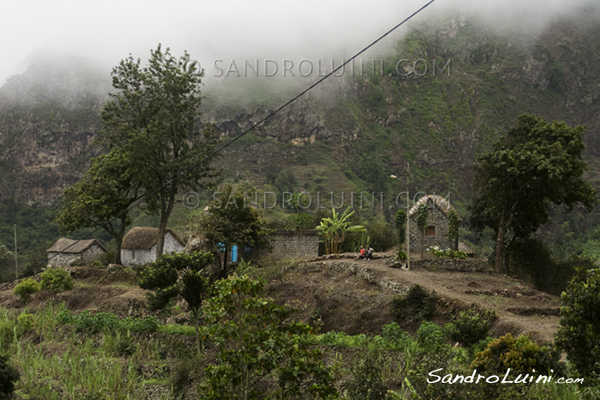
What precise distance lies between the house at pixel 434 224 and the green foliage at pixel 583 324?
24.2 meters

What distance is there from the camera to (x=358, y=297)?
61.0 ft

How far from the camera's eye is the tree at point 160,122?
2922cm

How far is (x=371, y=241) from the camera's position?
115 feet

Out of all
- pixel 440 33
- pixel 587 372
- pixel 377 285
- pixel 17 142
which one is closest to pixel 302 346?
pixel 587 372

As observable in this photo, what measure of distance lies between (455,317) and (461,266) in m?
10.6

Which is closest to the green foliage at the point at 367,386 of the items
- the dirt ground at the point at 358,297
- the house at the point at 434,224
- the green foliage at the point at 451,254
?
the dirt ground at the point at 358,297

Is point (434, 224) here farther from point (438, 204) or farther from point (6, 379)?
point (6, 379)

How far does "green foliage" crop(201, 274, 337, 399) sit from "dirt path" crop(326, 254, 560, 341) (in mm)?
6808

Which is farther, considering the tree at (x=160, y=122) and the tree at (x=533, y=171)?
the tree at (x=160, y=122)

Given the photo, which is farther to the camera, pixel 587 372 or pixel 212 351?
pixel 212 351

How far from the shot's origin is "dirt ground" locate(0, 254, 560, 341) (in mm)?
15820

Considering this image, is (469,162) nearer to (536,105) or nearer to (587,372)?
(536,105)

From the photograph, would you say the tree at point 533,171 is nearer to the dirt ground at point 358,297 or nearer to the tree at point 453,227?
the tree at point 453,227

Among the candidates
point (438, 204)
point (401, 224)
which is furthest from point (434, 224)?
point (401, 224)
